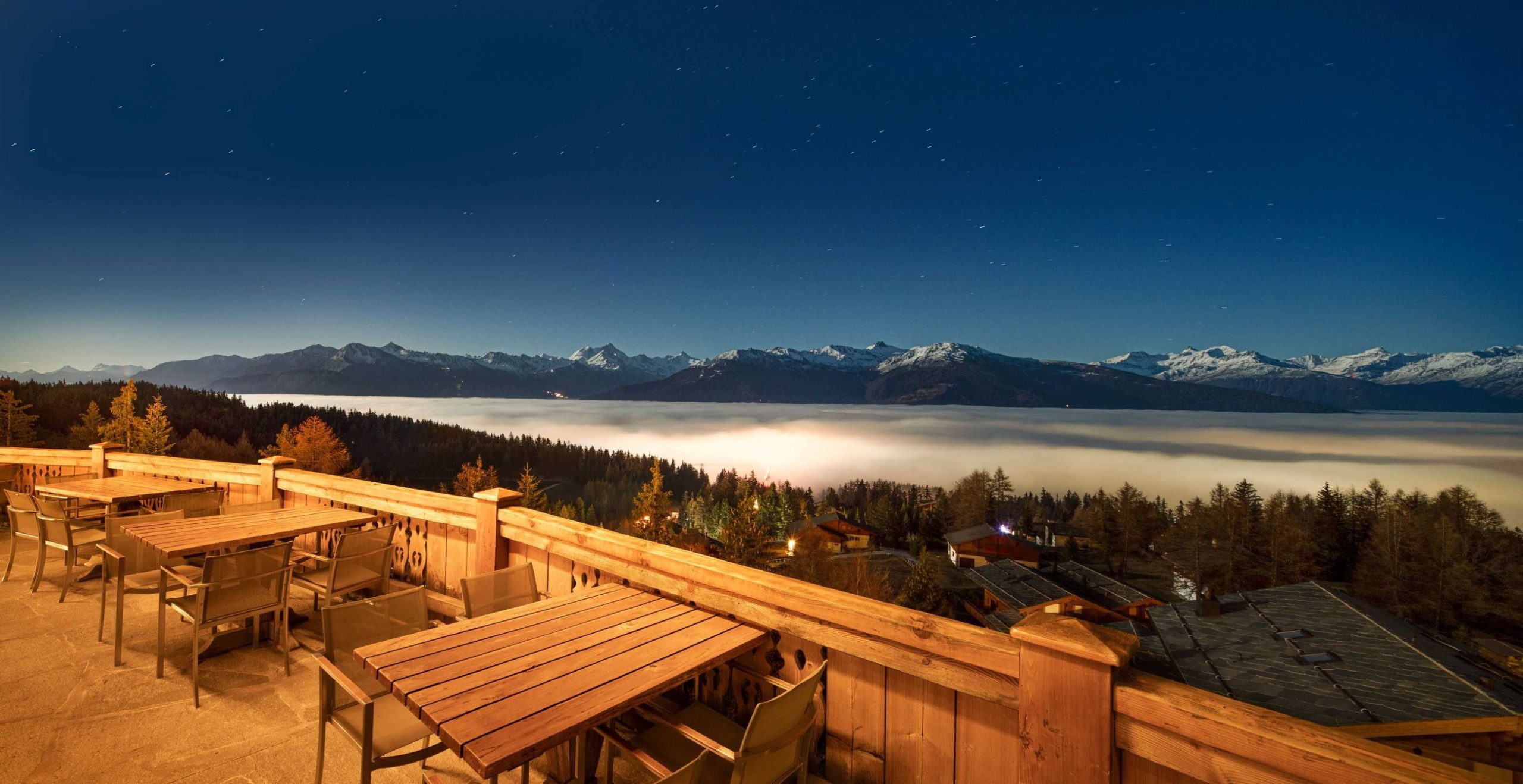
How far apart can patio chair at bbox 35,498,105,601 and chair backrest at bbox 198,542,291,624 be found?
7.72 feet

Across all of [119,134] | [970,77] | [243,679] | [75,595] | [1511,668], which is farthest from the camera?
[970,77]

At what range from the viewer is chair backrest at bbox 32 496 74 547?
15.3ft

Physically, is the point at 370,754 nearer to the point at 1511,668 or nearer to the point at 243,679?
the point at 243,679

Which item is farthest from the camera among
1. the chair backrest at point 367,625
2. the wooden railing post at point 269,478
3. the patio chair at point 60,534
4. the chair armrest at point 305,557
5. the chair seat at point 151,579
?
the wooden railing post at point 269,478

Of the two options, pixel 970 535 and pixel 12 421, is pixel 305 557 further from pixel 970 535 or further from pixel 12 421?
pixel 970 535

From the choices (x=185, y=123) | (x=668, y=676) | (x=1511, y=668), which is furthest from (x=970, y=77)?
(x=668, y=676)

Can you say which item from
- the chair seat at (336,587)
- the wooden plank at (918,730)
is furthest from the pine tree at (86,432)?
the wooden plank at (918,730)

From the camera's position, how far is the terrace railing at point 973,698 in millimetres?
1382

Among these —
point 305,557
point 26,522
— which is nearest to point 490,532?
point 305,557

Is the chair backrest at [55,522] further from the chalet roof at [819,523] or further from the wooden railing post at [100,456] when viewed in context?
the chalet roof at [819,523]

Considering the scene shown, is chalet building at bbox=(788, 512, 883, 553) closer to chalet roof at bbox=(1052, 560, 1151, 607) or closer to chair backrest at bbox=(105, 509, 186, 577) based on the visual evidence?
chalet roof at bbox=(1052, 560, 1151, 607)

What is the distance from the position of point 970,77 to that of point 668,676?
55.7 m

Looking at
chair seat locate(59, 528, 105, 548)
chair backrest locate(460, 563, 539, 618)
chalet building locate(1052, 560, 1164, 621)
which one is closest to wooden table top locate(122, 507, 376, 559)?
chair seat locate(59, 528, 105, 548)

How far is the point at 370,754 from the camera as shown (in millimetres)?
2068
